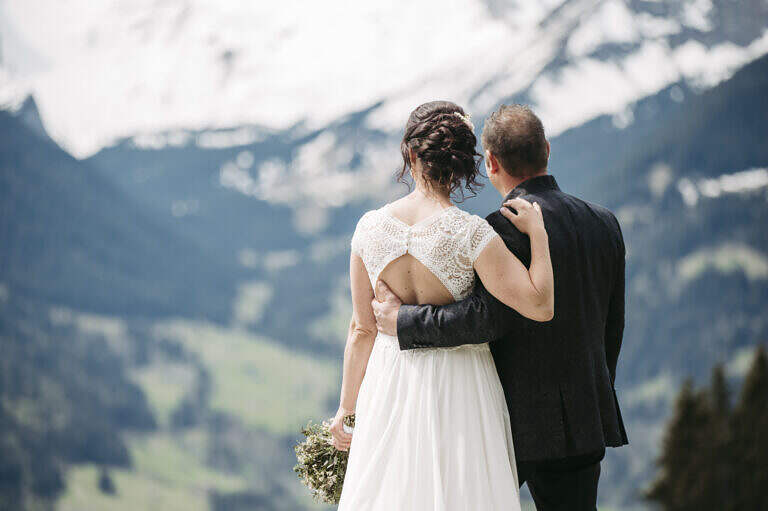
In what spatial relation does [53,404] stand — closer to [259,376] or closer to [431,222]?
[259,376]

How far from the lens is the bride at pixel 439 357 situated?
3.20 metres

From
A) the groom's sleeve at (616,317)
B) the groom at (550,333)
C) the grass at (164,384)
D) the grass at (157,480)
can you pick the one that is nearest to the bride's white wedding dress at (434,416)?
the groom at (550,333)

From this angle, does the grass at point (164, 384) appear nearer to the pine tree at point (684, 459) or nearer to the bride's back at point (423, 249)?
the pine tree at point (684, 459)

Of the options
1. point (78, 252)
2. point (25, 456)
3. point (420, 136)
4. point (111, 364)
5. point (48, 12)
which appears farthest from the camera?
point (78, 252)

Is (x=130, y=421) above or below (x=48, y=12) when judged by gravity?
below

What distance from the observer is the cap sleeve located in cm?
318

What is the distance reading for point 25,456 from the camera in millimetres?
99812

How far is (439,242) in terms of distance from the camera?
10.6 feet

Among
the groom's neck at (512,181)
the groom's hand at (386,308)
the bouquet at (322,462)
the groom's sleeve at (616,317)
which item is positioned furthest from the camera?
the bouquet at (322,462)

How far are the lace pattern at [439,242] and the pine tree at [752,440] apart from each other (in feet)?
88.2

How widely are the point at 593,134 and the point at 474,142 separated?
506 ft

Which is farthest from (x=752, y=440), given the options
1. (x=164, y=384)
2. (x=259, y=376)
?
(x=164, y=384)

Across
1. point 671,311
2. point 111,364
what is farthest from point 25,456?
point 671,311

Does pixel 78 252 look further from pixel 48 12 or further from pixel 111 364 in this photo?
pixel 48 12
